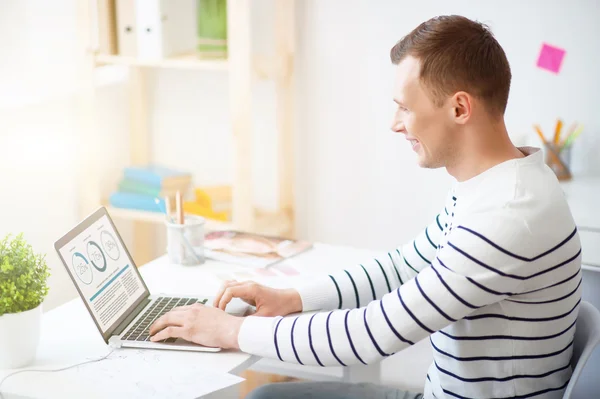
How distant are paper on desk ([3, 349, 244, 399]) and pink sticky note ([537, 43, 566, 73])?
5.47ft

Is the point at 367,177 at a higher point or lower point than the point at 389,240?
higher

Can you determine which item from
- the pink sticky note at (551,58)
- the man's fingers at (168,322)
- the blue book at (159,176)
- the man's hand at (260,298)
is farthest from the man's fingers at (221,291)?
the pink sticky note at (551,58)

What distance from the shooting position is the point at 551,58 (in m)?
2.56

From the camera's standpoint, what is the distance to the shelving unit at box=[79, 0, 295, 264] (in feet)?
8.61

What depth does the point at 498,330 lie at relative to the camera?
135cm

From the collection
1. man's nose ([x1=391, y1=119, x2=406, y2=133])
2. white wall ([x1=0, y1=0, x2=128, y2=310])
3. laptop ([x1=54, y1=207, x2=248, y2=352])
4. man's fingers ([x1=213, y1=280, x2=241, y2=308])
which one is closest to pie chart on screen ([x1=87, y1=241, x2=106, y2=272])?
laptop ([x1=54, y1=207, x2=248, y2=352])

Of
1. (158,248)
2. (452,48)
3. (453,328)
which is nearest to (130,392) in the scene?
(453,328)

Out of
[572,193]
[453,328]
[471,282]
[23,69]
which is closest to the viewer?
[471,282]

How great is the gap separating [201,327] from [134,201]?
1549 millimetres

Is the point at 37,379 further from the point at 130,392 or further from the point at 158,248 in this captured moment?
the point at 158,248

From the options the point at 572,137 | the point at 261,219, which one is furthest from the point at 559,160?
the point at 261,219

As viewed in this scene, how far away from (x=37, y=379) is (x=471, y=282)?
2.47 ft

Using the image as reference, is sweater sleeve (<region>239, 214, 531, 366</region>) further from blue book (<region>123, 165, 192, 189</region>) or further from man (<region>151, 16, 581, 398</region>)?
blue book (<region>123, 165, 192, 189</region>)

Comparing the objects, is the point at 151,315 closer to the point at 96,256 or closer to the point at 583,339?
the point at 96,256
